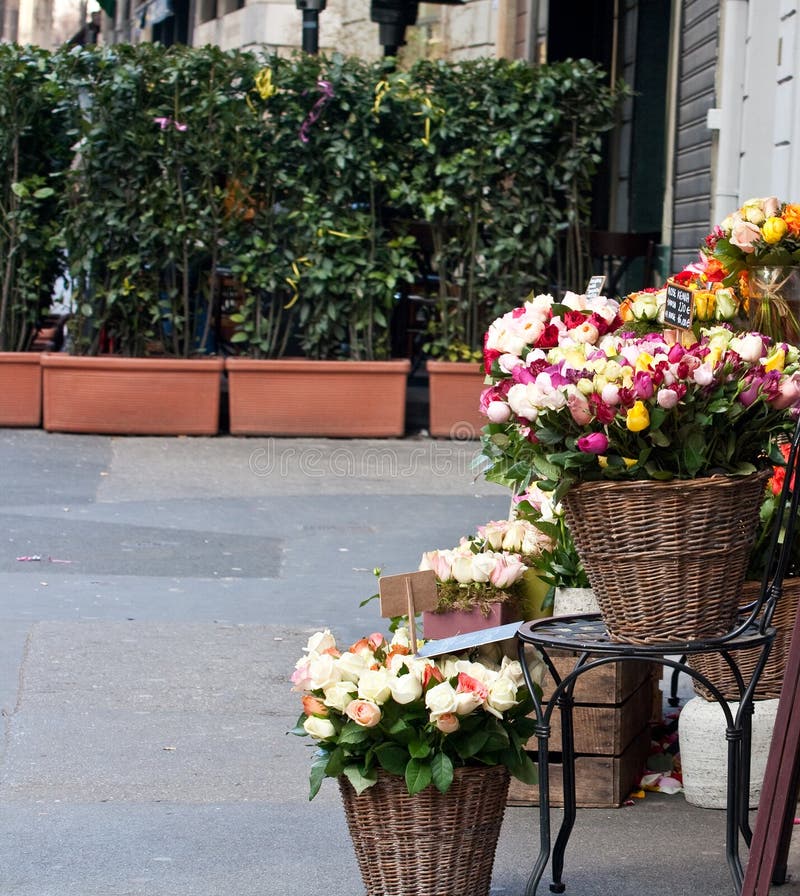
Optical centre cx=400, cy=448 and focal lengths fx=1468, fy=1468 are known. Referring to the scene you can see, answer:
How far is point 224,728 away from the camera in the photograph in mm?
4934

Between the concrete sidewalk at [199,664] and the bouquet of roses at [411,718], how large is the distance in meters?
0.57

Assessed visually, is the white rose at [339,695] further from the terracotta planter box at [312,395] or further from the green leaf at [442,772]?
the terracotta planter box at [312,395]

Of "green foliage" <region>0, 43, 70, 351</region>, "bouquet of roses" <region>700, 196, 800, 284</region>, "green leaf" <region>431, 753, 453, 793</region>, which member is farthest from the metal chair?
"green foliage" <region>0, 43, 70, 351</region>

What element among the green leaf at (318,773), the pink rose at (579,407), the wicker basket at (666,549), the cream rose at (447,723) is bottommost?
the green leaf at (318,773)

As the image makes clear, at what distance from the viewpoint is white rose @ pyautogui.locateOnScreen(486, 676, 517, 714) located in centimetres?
325

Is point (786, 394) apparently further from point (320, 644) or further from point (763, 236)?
point (320, 644)

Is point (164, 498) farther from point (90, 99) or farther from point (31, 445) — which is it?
point (90, 99)

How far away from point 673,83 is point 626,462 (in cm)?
873

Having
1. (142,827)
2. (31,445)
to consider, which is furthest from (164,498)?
(142,827)

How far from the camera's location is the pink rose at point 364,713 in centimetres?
317

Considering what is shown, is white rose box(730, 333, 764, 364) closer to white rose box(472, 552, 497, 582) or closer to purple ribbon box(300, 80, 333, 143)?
white rose box(472, 552, 497, 582)

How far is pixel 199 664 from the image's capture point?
5.65m

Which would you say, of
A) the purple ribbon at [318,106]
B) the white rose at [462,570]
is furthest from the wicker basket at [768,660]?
the purple ribbon at [318,106]

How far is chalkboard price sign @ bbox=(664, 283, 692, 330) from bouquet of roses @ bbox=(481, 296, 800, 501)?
0.35 m
